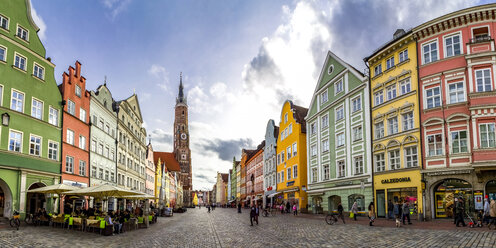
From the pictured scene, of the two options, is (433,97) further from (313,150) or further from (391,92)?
(313,150)

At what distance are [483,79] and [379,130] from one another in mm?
9380

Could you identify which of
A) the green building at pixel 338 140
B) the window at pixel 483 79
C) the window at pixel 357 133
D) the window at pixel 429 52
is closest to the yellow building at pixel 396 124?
the window at pixel 429 52

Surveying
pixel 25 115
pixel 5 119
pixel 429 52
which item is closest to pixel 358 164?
pixel 429 52

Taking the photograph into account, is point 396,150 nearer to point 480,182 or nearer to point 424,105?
point 424,105

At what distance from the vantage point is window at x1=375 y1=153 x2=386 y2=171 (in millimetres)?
30891

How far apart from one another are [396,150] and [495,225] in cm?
1005

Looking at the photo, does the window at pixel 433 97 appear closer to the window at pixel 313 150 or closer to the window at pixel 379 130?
the window at pixel 379 130

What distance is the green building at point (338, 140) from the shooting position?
3362cm

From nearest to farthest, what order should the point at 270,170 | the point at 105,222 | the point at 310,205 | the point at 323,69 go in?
1. the point at 105,222
2. the point at 323,69
3. the point at 310,205
4. the point at 270,170

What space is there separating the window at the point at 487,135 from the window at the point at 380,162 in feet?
27.9

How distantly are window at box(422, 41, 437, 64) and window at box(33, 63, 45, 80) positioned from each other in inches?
1112

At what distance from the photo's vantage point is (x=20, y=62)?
2678 centimetres

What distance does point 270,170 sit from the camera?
64250mm

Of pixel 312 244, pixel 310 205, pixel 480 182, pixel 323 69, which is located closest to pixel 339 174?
pixel 310 205
